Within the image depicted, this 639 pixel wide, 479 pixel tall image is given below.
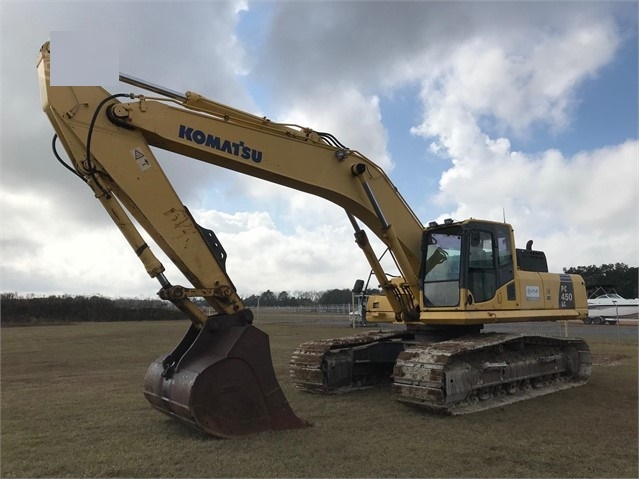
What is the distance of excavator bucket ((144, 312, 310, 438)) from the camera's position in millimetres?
6258

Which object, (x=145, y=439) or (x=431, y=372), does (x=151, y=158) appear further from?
(x=431, y=372)

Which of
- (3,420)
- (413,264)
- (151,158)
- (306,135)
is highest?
(306,135)

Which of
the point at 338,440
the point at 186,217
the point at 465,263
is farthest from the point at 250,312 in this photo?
the point at 465,263

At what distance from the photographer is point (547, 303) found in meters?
10.3

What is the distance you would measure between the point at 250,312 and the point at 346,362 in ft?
11.9

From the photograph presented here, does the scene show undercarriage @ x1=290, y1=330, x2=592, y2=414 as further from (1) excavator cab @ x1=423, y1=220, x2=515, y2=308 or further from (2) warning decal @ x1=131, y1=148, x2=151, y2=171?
(2) warning decal @ x1=131, y1=148, x2=151, y2=171

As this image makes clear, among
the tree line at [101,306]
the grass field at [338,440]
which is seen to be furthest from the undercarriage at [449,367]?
the tree line at [101,306]

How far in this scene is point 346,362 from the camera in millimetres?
10039

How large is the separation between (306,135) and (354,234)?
2.28 m

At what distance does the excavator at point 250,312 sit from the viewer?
6508mm

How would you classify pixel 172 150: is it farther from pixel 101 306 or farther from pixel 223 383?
pixel 101 306

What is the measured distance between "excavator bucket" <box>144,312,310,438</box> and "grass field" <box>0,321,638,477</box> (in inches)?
9.1

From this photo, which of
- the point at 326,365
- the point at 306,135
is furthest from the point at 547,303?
the point at 306,135

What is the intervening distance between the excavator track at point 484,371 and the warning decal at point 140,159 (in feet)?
15.9
